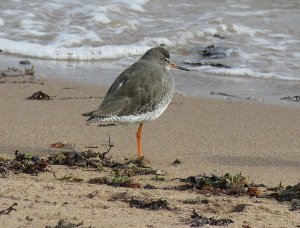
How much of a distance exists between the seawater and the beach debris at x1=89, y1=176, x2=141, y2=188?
3.16 m

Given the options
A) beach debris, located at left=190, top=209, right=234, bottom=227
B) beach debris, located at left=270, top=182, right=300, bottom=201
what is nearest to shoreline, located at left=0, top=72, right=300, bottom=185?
beach debris, located at left=270, top=182, right=300, bottom=201

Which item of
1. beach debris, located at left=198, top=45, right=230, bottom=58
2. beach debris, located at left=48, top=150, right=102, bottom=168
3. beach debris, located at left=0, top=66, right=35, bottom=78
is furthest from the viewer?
beach debris, located at left=198, top=45, right=230, bottom=58

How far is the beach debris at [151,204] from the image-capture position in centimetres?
410

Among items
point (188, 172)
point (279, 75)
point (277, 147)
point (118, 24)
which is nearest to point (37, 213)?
point (188, 172)

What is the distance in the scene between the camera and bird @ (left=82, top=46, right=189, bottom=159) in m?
5.64

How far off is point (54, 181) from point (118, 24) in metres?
6.15

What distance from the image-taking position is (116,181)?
4.70 metres

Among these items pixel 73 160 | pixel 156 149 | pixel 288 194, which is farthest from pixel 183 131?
pixel 288 194

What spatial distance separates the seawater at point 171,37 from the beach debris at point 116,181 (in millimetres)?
3162

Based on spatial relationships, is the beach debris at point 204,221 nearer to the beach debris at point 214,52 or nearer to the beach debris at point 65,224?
the beach debris at point 65,224

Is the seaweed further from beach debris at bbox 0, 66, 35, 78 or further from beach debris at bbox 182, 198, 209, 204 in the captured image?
beach debris at bbox 0, 66, 35, 78

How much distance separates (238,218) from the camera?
3994 mm

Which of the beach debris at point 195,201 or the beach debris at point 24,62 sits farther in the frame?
the beach debris at point 24,62

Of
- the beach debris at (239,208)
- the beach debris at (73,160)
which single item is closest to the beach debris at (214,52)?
the beach debris at (73,160)
